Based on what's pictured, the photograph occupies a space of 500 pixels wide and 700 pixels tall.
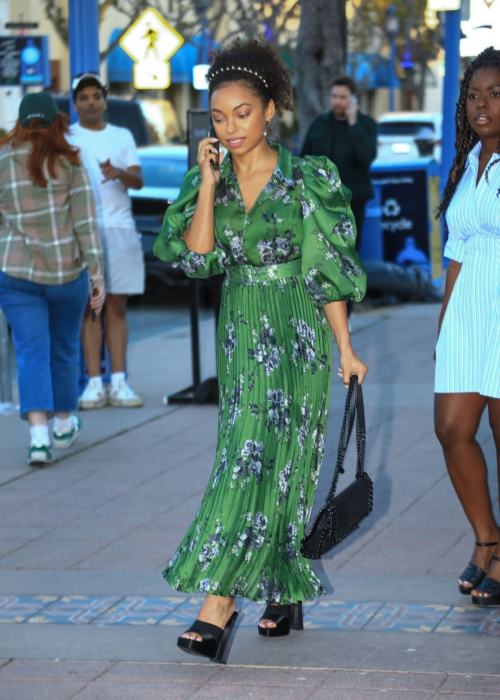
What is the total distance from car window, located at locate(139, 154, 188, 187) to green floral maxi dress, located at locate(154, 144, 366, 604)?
424 inches

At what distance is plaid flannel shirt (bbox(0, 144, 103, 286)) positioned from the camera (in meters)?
7.12

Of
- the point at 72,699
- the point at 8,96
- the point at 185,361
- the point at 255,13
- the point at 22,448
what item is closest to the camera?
the point at 72,699

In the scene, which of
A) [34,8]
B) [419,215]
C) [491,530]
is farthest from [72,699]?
[34,8]

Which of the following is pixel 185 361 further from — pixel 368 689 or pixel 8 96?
pixel 368 689

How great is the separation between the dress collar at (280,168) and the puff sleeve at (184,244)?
9cm

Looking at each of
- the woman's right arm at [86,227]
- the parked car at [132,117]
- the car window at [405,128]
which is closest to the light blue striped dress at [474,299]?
the woman's right arm at [86,227]

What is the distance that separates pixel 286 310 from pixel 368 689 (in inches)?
47.9

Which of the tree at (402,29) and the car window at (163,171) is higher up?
the tree at (402,29)

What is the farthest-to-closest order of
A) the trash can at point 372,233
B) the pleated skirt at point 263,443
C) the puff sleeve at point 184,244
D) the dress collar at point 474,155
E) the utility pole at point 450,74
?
the utility pole at point 450,74
the trash can at point 372,233
the dress collar at point 474,155
the puff sleeve at point 184,244
the pleated skirt at point 263,443

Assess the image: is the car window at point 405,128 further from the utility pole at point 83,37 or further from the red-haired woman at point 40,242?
the red-haired woman at point 40,242

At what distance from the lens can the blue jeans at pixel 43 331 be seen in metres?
7.13

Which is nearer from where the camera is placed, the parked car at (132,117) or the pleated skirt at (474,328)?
the pleated skirt at (474,328)

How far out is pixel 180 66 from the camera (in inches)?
1567

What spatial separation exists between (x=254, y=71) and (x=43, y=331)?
127 inches
